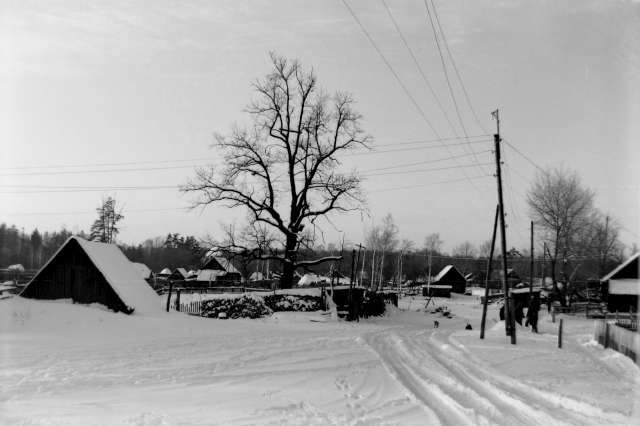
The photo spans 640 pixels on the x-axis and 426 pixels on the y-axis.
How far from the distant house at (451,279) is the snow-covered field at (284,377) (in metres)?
56.6

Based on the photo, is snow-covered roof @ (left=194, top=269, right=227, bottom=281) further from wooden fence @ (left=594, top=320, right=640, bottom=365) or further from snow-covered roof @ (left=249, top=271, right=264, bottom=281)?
wooden fence @ (left=594, top=320, right=640, bottom=365)

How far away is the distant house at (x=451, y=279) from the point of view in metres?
78.1

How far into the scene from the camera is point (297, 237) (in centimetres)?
3409

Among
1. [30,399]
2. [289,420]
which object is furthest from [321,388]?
[30,399]

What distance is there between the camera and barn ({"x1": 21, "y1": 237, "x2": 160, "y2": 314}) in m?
24.5

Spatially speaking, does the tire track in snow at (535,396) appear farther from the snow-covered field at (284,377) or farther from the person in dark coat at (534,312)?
the person in dark coat at (534,312)

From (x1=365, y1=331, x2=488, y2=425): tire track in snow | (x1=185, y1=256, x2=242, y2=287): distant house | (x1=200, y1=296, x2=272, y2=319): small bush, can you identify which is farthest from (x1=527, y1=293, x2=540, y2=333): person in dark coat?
(x1=185, y1=256, x2=242, y2=287): distant house

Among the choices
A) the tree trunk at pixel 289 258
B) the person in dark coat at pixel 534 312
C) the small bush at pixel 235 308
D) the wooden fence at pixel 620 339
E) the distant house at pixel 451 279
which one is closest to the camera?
the wooden fence at pixel 620 339

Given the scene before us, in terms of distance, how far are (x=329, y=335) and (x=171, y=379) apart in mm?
11203

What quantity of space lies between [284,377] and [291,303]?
60.3 ft

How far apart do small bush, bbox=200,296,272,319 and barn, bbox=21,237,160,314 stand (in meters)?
3.42

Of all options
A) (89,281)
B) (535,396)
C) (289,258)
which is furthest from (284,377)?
(289,258)

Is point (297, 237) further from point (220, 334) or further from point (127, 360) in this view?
point (127, 360)

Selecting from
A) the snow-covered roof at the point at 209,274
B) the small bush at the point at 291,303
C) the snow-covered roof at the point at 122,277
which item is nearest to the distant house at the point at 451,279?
the snow-covered roof at the point at 209,274
